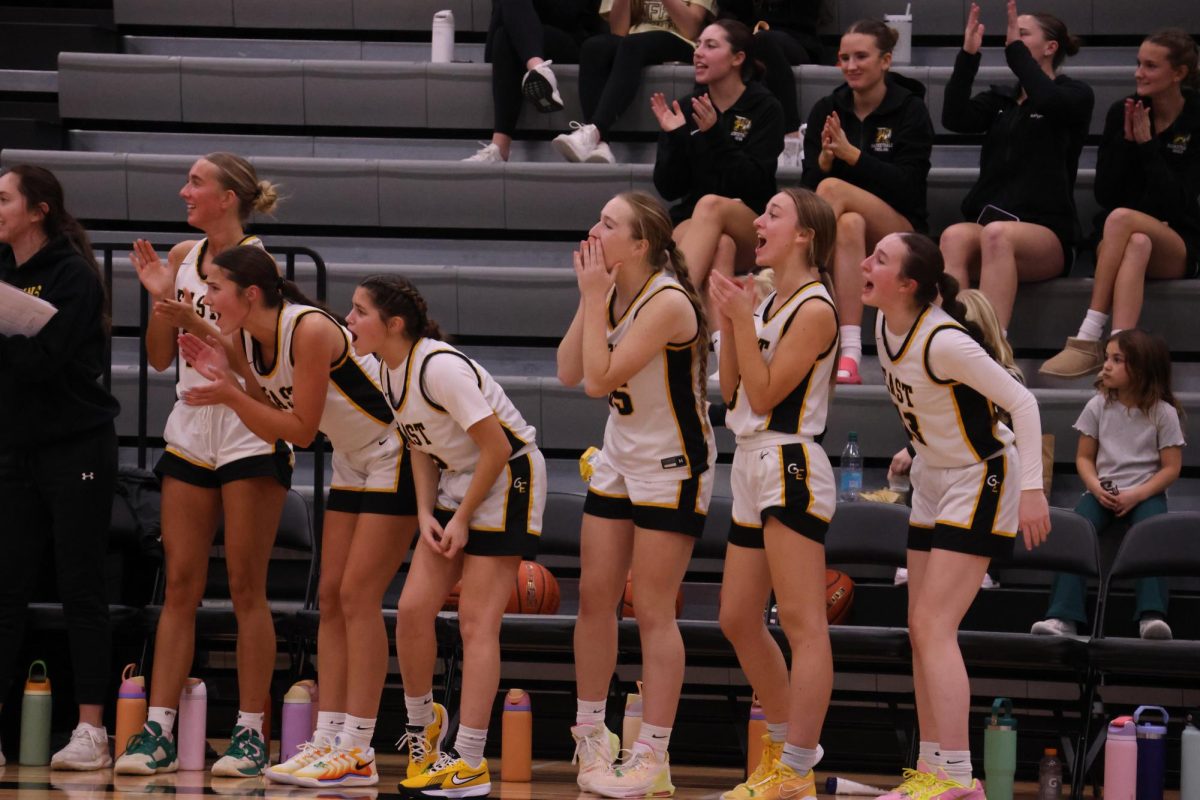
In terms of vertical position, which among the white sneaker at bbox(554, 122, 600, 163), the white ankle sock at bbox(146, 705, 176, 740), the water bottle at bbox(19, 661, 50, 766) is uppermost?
the white sneaker at bbox(554, 122, 600, 163)

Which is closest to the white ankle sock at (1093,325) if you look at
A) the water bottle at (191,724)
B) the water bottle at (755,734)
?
the water bottle at (755,734)

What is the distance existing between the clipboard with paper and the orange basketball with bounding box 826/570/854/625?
2706 millimetres

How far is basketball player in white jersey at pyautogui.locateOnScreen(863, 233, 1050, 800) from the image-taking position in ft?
13.3

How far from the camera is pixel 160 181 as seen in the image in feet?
23.7

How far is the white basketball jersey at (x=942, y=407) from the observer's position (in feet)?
13.7

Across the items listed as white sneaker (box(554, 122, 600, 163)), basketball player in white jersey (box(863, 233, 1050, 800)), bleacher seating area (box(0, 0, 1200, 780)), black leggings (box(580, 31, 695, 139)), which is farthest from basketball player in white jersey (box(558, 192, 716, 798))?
black leggings (box(580, 31, 695, 139))

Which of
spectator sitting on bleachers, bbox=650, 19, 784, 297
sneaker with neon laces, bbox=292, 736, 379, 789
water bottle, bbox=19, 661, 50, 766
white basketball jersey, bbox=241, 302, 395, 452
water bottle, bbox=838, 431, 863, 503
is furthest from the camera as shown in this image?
spectator sitting on bleachers, bbox=650, 19, 784, 297

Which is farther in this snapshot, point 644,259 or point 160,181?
point 160,181

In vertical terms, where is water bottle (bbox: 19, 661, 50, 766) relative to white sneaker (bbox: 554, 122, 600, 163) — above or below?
below

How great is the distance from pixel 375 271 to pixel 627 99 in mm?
1537

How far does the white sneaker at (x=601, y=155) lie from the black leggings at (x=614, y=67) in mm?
123

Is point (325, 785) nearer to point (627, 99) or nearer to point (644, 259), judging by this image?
point (644, 259)

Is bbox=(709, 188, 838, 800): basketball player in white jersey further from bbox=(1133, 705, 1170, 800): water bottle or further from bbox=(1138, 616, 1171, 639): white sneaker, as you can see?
bbox=(1138, 616, 1171, 639): white sneaker

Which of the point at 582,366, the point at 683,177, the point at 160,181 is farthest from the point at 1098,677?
the point at 160,181
